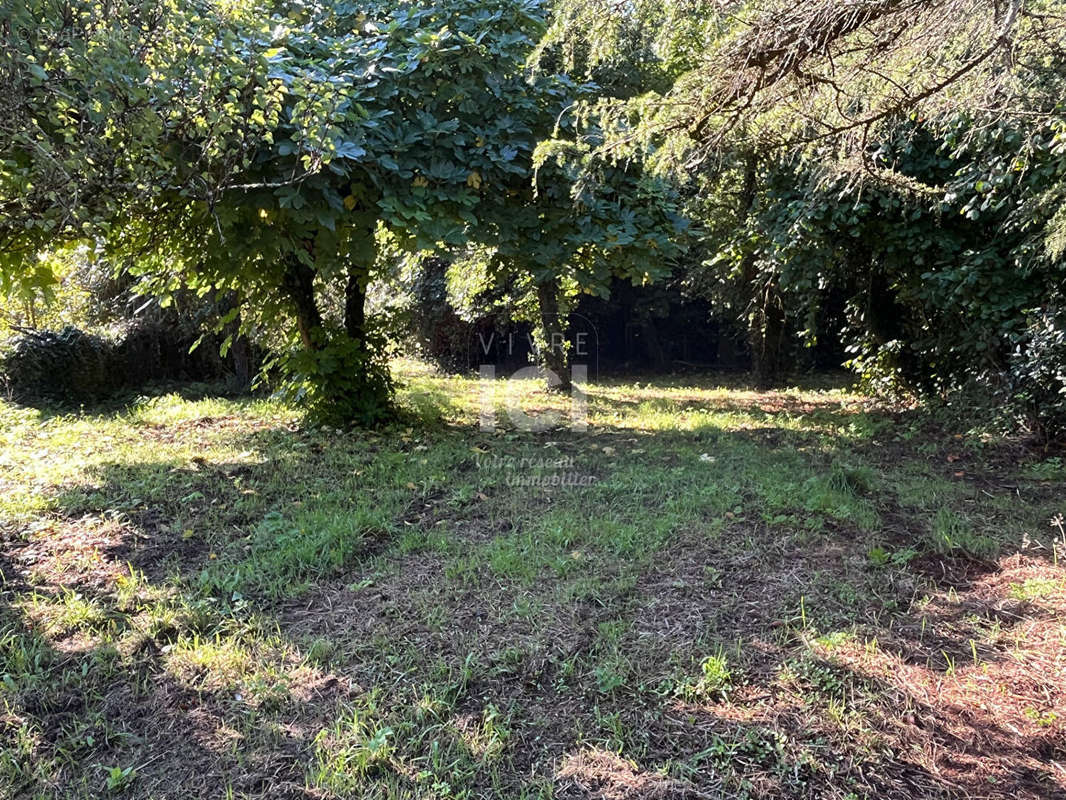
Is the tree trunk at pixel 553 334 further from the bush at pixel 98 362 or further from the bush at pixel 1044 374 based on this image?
the bush at pixel 1044 374

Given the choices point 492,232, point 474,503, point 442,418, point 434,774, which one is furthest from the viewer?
point 442,418

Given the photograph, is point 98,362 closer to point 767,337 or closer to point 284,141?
point 284,141

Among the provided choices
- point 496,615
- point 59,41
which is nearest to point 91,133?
point 59,41

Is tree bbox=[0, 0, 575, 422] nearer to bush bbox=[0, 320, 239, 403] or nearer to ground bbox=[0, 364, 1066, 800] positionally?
ground bbox=[0, 364, 1066, 800]

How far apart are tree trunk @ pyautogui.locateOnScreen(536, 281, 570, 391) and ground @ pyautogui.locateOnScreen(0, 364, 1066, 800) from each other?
191 inches

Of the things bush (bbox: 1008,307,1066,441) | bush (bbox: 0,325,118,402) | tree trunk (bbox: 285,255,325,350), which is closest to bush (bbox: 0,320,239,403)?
bush (bbox: 0,325,118,402)

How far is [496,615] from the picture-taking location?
9.76 ft

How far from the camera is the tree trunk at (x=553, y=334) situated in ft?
32.1

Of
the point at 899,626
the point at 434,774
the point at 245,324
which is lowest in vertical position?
the point at 434,774

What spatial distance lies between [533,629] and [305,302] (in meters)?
4.88

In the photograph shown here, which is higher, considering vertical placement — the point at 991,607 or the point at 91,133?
the point at 91,133

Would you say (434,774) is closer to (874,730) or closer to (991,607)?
(874,730)

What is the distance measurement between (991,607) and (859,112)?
314cm

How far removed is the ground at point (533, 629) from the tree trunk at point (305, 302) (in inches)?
63.1
